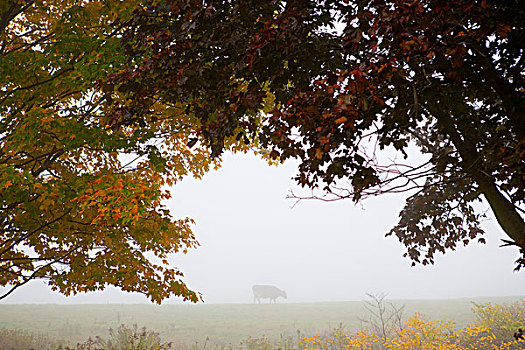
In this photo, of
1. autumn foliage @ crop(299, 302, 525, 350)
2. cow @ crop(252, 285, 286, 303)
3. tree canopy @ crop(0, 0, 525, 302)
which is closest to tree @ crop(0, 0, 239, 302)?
tree canopy @ crop(0, 0, 525, 302)

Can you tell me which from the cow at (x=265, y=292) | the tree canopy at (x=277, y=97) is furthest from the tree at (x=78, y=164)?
the cow at (x=265, y=292)

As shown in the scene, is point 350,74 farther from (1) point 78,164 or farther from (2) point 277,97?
(1) point 78,164

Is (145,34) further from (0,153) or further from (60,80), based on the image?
(0,153)

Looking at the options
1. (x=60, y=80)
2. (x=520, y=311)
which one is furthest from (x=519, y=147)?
(x=520, y=311)

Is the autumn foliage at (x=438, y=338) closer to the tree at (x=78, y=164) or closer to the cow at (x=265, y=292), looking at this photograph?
the tree at (x=78, y=164)

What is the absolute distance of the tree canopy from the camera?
270 centimetres

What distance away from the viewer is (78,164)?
24.5 feet

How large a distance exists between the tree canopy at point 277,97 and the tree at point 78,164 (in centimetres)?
3

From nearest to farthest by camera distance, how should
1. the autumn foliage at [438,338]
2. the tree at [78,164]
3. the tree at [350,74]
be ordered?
the tree at [350,74] → the tree at [78,164] → the autumn foliage at [438,338]

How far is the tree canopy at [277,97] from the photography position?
8.85ft

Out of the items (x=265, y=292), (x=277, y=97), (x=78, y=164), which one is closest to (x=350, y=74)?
(x=277, y=97)

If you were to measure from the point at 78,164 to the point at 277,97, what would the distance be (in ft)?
18.8

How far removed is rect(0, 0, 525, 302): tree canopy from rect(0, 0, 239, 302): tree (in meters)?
0.03

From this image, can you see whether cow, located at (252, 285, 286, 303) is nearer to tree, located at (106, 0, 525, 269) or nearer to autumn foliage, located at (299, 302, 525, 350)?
autumn foliage, located at (299, 302, 525, 350)
